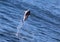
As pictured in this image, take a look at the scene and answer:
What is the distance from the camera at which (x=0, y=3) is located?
67.5 ft

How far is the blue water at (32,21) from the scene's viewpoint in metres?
16.0

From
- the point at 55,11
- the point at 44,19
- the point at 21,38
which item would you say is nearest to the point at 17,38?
the point at 21,38

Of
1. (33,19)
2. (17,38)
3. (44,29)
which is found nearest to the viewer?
(17,38)

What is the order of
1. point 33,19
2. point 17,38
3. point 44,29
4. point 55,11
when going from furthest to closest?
point 55,11 < point 33,19 < point 44,29 < point 17,38

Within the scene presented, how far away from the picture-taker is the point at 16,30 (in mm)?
16469

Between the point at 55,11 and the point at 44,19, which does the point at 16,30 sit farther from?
the point at 55,11

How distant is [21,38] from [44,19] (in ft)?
12.1

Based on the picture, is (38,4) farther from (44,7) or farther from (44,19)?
(44,19)

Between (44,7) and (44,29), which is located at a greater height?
(44,7)

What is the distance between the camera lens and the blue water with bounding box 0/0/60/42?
15961 mm

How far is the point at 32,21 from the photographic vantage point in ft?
59.3

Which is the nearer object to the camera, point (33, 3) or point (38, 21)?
point (38, 21)

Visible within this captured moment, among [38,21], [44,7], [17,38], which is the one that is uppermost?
[44,7]

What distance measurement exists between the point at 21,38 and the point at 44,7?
5.77 metres
